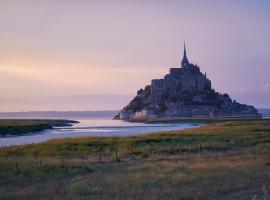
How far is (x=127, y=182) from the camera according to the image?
2562 centimetres

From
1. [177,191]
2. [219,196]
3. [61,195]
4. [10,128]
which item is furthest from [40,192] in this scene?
[10,128]

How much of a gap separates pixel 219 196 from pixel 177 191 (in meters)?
1.98

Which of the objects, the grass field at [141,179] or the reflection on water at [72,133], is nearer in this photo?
the grass field at [141,179]

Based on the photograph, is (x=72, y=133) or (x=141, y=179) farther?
(x=72, y=133)

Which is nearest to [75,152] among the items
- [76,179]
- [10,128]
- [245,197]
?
[76,179]

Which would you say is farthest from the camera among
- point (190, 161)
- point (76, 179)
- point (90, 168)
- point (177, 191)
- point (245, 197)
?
point (190, 161)

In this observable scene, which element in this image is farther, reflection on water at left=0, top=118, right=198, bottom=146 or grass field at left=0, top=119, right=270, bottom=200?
reflection on water at left=0, top=118, right=198, bottom=146

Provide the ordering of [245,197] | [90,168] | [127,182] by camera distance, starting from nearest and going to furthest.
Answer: [245,197]
[127,182]
[90,168]

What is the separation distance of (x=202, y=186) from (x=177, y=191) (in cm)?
170

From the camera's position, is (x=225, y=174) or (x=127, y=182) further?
(x=225, y=174)

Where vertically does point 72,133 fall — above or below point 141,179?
above

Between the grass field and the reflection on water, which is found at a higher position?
the reflection on water

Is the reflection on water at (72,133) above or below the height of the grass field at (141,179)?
above

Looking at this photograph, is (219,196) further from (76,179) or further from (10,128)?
(10,128)
